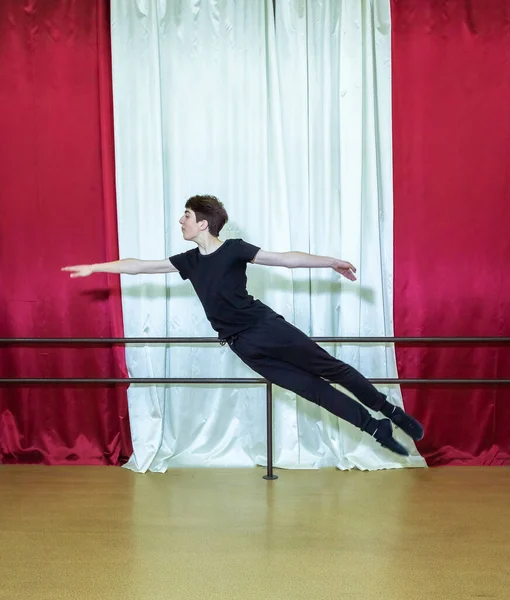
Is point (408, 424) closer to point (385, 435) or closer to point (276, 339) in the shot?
point (385, 435)

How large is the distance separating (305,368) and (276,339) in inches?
7.6

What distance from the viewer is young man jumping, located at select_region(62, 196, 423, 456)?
3008 millimetres

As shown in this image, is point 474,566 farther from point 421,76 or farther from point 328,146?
point 421,76

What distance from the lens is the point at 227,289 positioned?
10.1 feet

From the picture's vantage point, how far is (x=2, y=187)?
12.7 feet

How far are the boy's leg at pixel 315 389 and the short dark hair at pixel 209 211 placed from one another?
1.75ft

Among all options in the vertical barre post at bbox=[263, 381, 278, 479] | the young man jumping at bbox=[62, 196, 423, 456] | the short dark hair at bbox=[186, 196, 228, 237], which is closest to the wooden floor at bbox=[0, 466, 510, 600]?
the vertical barre post at bbox=[263, 381, 278, 479]

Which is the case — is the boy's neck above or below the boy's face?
below

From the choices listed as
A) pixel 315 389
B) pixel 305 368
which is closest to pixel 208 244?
pixel 305 368

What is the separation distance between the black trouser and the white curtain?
28.9 inches

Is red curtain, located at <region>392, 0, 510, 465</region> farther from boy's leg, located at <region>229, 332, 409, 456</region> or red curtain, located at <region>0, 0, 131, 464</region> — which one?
red curtain, located at <region>0, 0, 131, 464</region>

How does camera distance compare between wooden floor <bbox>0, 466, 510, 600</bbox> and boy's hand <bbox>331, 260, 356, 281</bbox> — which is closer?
wooden floor <bbox>0, 466, 510, 600</bbox>

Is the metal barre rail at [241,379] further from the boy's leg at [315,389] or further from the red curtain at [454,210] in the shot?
the boy's leg at [315,389]

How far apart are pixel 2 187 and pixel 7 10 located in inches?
38.5
